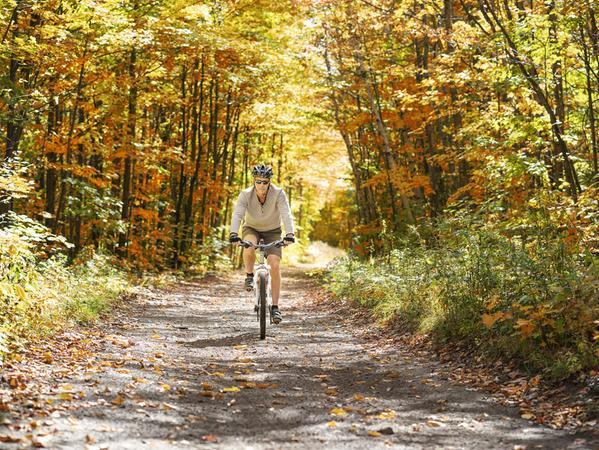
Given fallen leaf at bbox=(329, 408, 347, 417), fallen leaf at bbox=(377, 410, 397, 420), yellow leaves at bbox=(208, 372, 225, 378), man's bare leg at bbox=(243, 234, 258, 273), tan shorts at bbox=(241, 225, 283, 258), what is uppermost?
tan shorts at bbox=(241, 225, 283, 258)

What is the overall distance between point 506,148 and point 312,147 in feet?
57.8

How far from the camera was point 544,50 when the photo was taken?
1061 cm

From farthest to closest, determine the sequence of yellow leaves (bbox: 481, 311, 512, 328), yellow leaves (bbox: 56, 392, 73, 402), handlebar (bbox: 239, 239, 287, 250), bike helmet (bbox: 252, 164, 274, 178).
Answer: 1. bike helmet (bbox: 252, 164, 274, 178)
2. handlebar (bbox: 239, 239, 287, 250)
3. yellow leaves (bbox: 481, 311, 512, 328)
4. yellow leaves (bbox: 56, 392, 73, 402)

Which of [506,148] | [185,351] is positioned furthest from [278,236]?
[506,148]

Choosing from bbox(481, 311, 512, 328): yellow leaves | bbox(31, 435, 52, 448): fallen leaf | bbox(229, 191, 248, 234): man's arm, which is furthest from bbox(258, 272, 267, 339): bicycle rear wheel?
bbox(31, 435, 52, 448): fallen leaf

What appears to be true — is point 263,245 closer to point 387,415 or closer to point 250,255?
point 250,255

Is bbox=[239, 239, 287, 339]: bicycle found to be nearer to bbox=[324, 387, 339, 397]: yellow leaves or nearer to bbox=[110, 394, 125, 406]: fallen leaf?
bbox=[324, 387, 339, 397]: yellow leaves

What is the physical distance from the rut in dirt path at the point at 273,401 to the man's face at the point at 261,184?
219cm

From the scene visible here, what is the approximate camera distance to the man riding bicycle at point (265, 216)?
9312 millimetres

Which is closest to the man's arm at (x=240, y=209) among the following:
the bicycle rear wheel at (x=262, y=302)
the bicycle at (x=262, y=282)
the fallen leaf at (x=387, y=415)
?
the bicycle at (x=262, y=282)

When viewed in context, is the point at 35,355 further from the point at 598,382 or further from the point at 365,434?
the point at 598,382

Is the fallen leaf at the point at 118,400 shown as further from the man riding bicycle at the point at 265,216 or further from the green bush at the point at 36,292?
the man riding bicycle at the point at 265,216

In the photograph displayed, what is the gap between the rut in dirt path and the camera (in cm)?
451

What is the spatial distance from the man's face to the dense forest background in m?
2.67
